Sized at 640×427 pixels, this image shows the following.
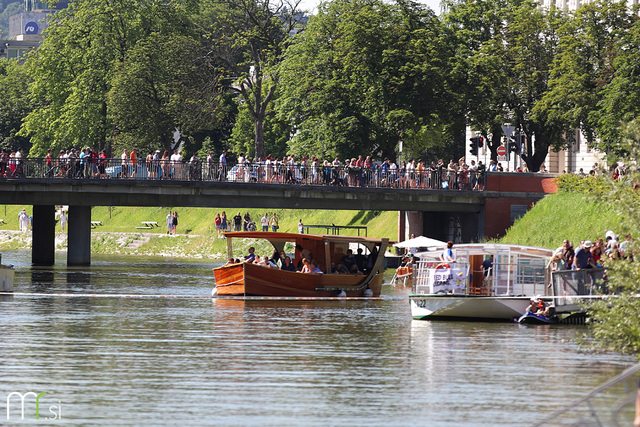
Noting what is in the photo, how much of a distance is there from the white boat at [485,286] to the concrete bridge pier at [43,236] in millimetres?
32139

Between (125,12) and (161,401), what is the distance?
205ft

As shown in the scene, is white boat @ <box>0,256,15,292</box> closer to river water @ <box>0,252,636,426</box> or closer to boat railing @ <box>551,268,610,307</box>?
river water @ <box>0,252,636,426</box>

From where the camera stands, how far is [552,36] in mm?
74188

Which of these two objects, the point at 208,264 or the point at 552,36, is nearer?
the point at 208,264

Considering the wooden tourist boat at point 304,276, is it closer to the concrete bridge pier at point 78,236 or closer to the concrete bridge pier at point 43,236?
the concrete bridge pier at point 78,236

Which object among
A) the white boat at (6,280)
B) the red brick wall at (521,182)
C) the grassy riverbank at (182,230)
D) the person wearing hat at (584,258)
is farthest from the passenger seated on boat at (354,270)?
the grassy riverbank at (182,230)

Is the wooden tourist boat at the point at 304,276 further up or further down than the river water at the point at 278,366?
further up

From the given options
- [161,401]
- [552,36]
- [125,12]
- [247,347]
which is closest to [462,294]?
[247,347]

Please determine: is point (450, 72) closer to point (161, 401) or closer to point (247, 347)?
point (247, 347)

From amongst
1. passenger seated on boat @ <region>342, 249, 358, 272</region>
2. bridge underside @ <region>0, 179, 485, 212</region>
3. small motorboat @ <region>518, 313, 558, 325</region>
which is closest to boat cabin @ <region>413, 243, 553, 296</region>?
small motorboat @ <region>518, 313, 558, 325</region>

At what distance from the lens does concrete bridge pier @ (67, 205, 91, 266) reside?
59.2 m

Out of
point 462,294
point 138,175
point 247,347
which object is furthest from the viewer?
point 138,175

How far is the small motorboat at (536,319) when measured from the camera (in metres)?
31.9

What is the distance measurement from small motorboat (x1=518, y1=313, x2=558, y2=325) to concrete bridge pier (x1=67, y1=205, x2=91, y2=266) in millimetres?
31887
